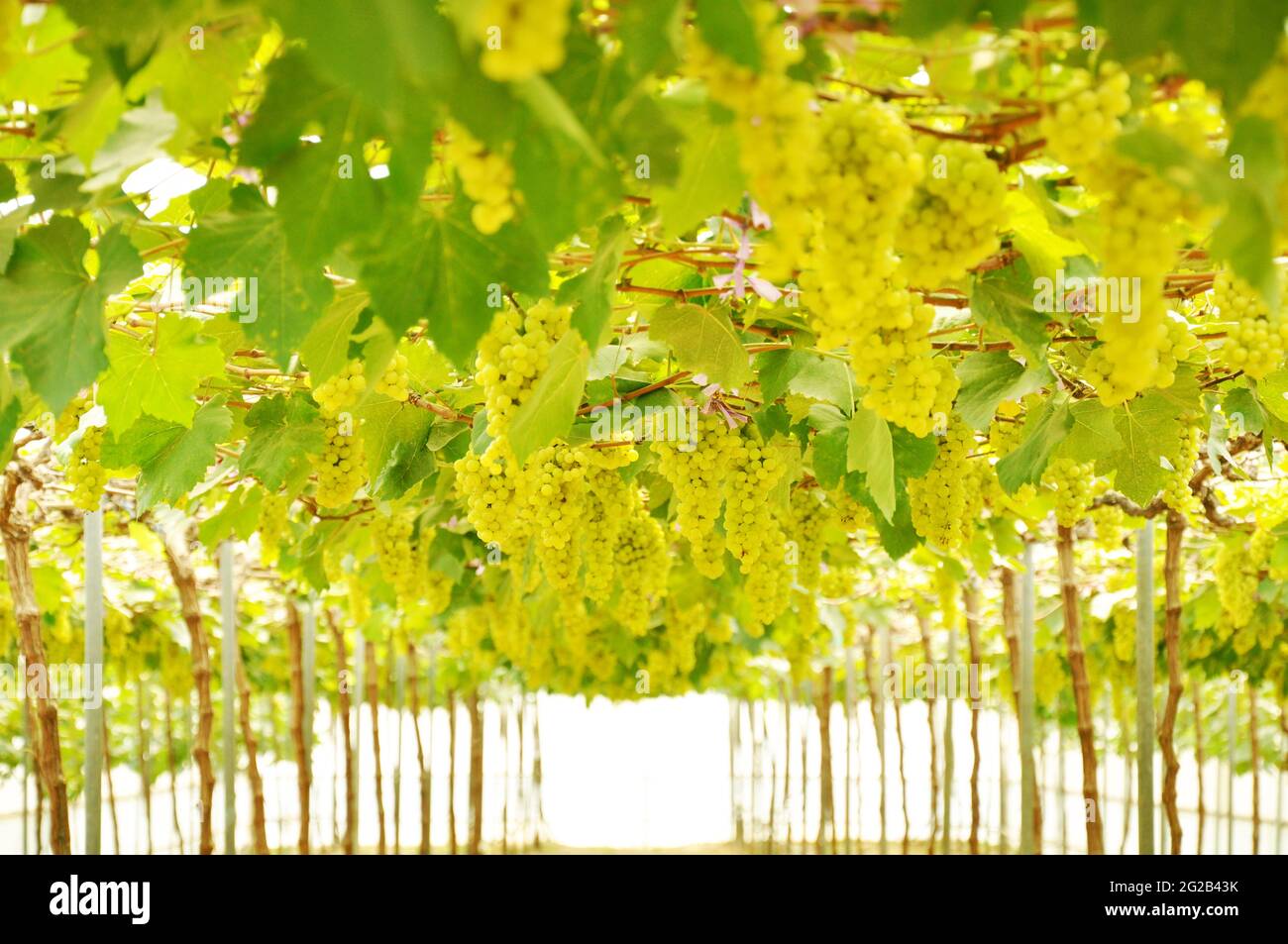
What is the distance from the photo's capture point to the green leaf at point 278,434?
308 centimetres

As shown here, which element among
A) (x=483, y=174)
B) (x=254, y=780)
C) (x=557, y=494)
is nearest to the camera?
(x=483, y=174)

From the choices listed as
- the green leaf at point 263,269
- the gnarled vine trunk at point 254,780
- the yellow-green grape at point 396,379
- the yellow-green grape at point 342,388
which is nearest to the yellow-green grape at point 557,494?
the yellow-green grape at point 396,379

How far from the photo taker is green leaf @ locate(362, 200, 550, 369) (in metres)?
1.49

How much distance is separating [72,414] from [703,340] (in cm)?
165

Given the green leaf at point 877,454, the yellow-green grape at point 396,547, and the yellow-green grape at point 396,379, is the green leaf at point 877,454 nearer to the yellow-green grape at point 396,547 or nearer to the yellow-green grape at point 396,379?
the yellow-green grape at point 396,379

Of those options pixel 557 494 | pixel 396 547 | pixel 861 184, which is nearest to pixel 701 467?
pixel 557 494

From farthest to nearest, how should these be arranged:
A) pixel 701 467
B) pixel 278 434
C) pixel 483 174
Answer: pixel 278 434 < pixel 701 467 < pixel 483 174

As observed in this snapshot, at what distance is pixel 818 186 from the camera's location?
119 centimetres

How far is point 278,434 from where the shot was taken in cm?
311

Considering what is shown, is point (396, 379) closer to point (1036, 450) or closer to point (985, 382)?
point (985, 382)

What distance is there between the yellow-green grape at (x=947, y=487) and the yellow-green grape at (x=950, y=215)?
185cm

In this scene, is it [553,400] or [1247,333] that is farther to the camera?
[1247,333]
